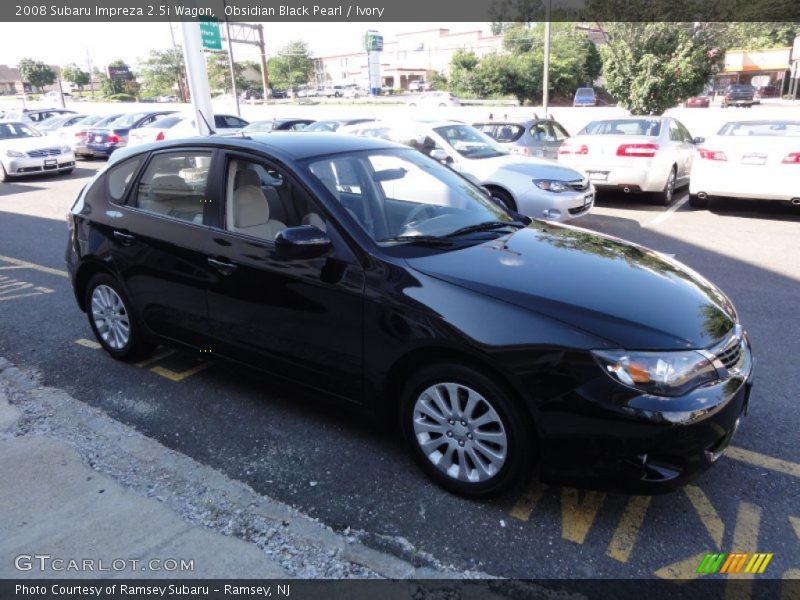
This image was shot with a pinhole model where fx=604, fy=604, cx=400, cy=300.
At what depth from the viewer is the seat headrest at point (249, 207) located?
3.58 metres

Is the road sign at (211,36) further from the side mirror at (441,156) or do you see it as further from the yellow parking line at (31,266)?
the yellow parking line at (31,266)

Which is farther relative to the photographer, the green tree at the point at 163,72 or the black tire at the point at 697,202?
the green tree at the point at 163,72

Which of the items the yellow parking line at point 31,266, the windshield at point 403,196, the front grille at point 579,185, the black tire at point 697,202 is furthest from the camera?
the black tire at point 697,202

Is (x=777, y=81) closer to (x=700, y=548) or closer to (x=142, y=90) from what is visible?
(x=700, y=548)

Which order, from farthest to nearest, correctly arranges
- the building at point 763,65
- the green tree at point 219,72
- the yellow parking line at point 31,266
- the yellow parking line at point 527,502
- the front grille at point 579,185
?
the green tree at point 219,72
the building at point 763,65
the front grille at point 579,185
the yellow parking line at point 31,266
the yellow parking line at point 527,502

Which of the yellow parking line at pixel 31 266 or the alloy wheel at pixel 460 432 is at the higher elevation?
the alloy wheel at pixel 460 432

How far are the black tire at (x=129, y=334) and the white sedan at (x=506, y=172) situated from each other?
4.81 m

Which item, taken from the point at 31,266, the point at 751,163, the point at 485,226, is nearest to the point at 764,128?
the point at 751,163

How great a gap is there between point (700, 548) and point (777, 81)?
6917 centimetres

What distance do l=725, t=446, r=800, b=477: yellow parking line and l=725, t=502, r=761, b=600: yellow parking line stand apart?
1.22ft

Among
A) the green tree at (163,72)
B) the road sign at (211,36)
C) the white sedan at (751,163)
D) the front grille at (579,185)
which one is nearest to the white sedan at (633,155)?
the white sedan at (751,163)

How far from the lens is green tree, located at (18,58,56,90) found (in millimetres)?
85375

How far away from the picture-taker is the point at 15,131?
649 inches

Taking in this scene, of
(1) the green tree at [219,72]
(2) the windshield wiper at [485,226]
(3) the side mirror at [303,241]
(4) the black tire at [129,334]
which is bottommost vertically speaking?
(4) the black tire at [129,334]
